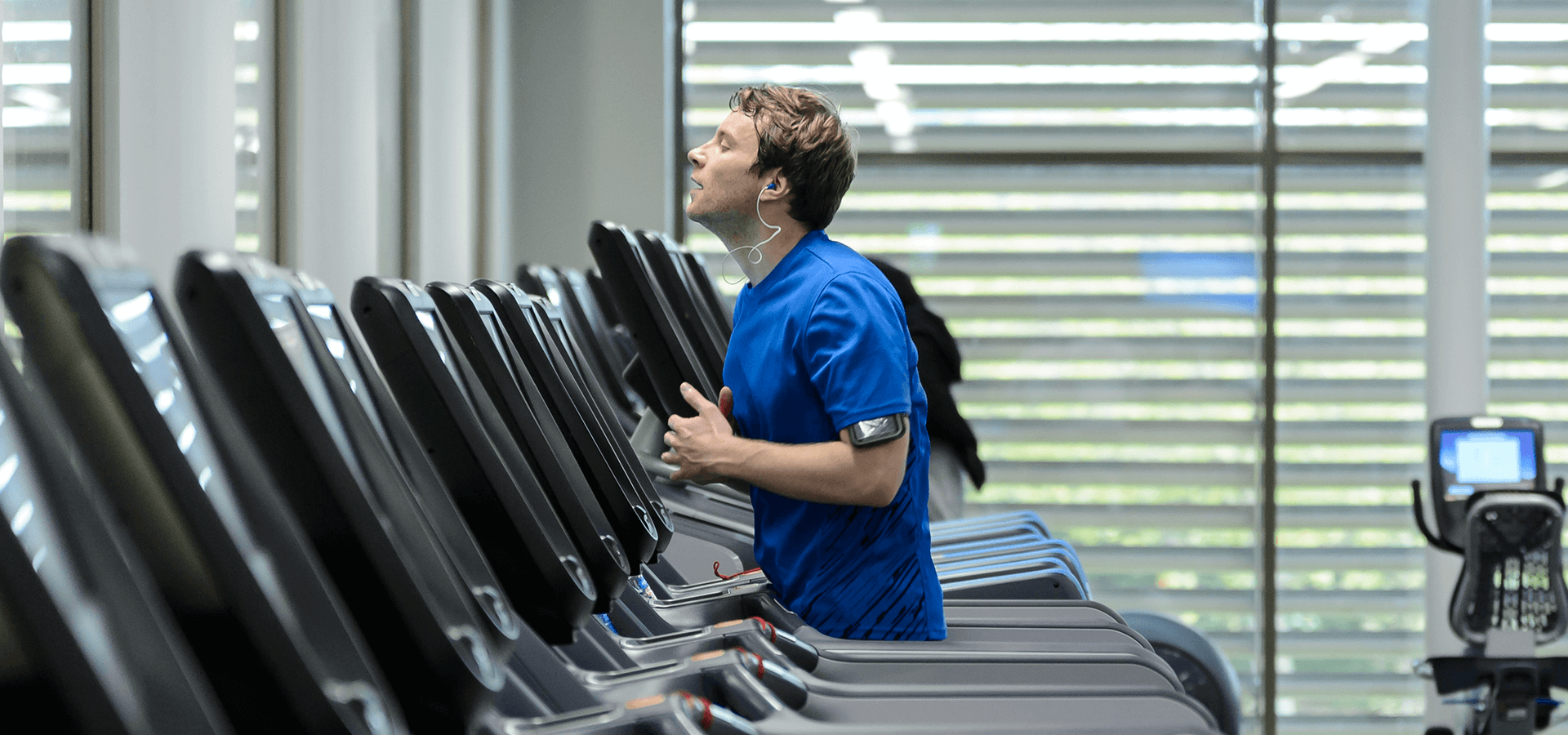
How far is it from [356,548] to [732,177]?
3.05 feet

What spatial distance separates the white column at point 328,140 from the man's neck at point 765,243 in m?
1.67

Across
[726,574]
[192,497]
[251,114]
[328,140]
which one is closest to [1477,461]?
[726,574]

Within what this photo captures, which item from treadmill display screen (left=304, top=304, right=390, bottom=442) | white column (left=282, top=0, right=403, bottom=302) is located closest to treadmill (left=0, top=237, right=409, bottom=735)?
treadmill display screen (left=304, top=304, right=390, bottom=442)

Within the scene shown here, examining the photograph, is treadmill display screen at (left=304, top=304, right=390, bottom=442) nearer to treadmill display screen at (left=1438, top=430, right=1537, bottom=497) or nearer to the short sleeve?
the short sleeve

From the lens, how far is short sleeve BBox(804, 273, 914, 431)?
1648mm

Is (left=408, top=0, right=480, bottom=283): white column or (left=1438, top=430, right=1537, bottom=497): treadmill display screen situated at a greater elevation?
(left=408, top=0, right=480, bottom=283): white column

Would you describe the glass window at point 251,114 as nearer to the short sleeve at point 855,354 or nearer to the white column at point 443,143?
the white column at point 443,143

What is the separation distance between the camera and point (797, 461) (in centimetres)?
167

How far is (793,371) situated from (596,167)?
3440 mm

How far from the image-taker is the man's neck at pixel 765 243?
1831mm

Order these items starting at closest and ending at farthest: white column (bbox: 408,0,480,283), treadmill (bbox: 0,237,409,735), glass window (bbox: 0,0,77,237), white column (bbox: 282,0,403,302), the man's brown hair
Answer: treadmill (bbox: 0,237,409,735)
the man's brown hair
glass window (bbox: 0,0,77,237)
white column (bbox: 282,0,403,302)
white column (bbox: 408,0,480,283)

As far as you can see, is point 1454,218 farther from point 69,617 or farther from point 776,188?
point 69,617

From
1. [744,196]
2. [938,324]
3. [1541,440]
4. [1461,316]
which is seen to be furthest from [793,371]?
[1461,316]

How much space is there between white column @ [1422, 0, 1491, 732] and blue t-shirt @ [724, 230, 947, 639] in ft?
13.4
